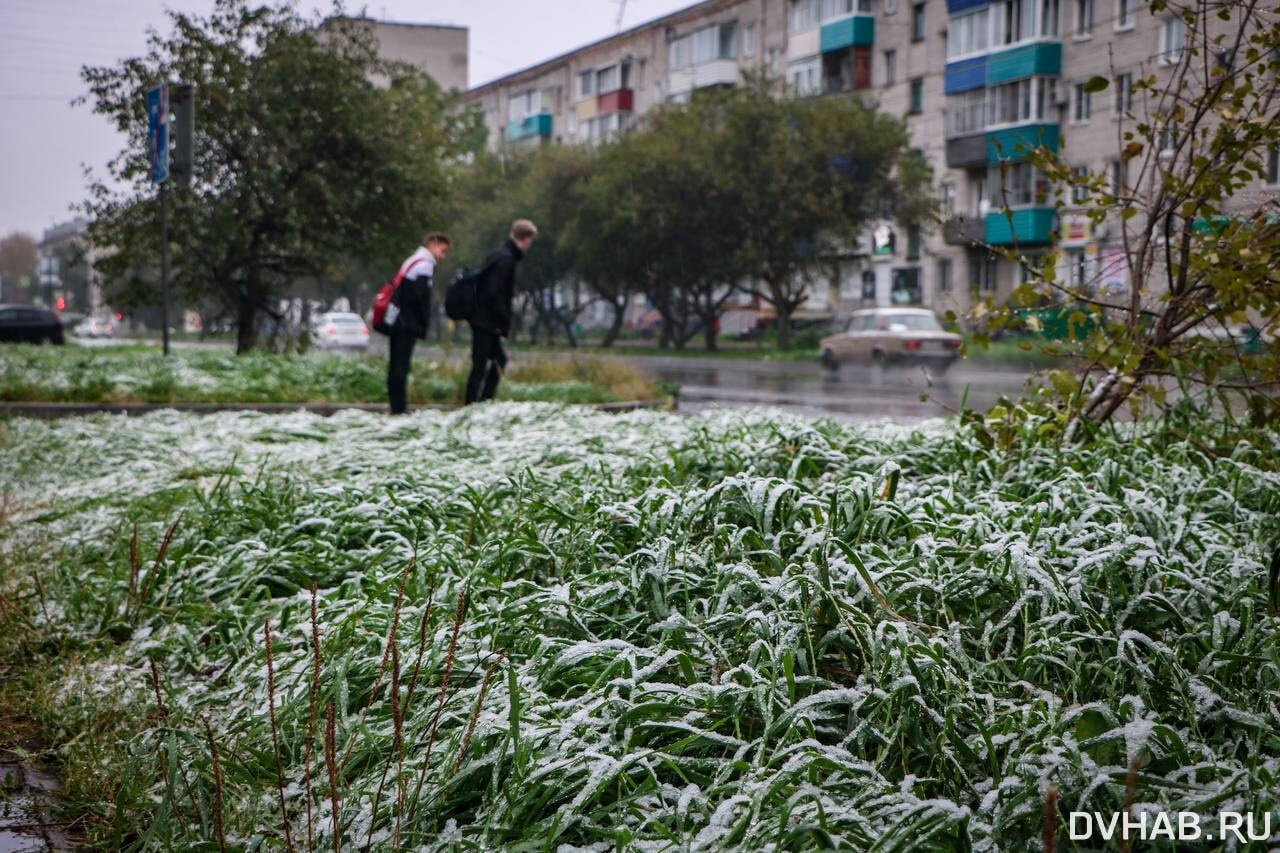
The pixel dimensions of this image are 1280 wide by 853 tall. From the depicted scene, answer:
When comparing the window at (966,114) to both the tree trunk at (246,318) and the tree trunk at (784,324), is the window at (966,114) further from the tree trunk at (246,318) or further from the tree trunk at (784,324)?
the tree trunk at (246,318)

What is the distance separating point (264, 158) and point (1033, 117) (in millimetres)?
30045

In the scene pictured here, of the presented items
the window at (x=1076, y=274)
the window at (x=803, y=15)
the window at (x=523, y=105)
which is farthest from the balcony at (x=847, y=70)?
the window at (x=1076, y=274)

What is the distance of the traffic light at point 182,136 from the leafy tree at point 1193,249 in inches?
499

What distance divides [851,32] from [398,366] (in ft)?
153

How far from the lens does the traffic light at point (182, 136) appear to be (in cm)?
1605

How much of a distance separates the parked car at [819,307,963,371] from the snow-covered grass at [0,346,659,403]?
53.5 feet

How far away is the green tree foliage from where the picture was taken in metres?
25.7

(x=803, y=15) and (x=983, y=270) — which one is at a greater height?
(x=803, y=15)

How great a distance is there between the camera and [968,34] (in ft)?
163

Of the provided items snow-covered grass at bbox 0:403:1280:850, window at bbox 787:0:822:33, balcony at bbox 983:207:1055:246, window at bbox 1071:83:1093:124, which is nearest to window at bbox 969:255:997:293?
balcony at bbox 983:207:1055:246

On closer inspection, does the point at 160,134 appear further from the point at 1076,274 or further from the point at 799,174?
the point at 799,174

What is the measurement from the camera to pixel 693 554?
370cm

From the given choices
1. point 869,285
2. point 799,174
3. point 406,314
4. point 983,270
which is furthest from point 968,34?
point 406,314

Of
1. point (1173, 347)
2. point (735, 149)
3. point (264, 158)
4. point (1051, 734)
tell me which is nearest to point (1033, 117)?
point (735, 149)
